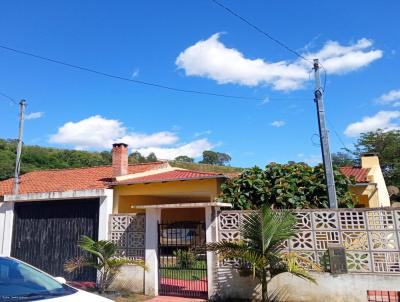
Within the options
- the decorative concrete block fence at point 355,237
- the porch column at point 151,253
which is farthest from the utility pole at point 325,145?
the porch column at point 151,253

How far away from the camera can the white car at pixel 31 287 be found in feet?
12.9

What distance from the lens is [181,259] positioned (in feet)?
32.9

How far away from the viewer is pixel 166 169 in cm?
1702

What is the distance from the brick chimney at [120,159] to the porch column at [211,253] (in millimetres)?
5923

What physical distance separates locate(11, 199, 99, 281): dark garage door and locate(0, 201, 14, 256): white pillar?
0.51 feet

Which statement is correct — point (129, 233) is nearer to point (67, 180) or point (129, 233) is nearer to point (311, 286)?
point (311, 286)

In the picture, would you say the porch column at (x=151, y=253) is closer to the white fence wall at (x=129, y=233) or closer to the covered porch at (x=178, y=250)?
the covered porch at (x=178, y=250)

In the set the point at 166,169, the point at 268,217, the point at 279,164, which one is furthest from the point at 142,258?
the point at 166,169

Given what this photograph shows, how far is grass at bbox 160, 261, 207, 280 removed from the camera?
9811mm

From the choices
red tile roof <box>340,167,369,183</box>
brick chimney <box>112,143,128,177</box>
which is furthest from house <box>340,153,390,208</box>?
brick chimney <box>112,143,128,177</box>

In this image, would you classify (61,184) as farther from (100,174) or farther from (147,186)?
(147,186)

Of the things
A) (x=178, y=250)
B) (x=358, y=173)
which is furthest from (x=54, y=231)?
(x=358, y=173)

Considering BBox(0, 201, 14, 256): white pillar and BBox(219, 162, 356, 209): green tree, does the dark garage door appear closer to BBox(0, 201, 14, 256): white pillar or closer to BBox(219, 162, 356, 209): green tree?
BBox(0, 201, 14, 256): white pillar

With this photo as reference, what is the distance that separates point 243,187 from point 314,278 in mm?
3311
